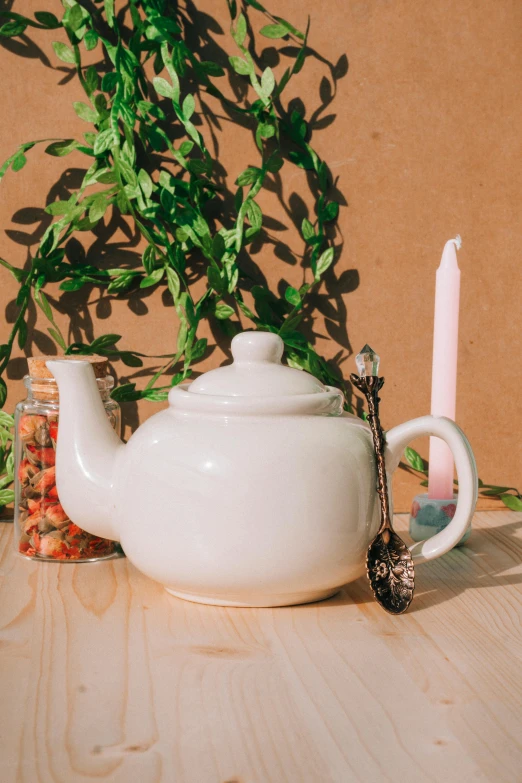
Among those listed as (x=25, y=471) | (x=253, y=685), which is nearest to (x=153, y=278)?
(x=25, y=471)

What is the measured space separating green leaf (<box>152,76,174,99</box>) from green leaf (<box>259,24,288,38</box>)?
0.38 feet

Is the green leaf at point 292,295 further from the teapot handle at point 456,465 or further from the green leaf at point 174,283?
the teapot handle at point 456,465

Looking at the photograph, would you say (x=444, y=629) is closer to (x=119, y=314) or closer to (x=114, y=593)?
(x=114, y=593)

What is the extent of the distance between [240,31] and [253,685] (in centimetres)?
61

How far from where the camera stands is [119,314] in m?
0.83

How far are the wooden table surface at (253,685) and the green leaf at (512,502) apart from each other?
0.78 feet

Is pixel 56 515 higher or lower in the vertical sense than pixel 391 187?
lower

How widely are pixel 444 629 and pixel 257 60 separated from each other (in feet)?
1.88

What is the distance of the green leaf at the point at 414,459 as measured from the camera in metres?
0.87

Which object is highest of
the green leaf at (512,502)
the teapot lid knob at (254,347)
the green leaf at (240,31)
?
the green leaf at (240,31)

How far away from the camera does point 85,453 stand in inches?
23.5

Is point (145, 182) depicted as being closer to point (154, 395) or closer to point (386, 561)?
point (154, 395)

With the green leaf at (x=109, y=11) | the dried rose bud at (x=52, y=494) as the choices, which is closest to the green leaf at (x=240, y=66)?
the green leaf at (x=109, y=11)

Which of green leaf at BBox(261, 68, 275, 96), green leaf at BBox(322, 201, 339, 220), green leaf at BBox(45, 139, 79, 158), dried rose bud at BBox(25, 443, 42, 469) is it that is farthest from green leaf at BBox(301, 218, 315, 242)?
dried rose bud at BBox(25, 443, 42, 469)
